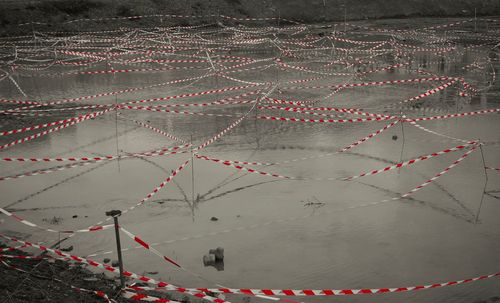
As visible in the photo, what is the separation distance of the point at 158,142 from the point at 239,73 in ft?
33.5

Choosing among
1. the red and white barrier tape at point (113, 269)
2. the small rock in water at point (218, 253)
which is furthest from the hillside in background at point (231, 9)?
the small rock in water at point (218, 253)

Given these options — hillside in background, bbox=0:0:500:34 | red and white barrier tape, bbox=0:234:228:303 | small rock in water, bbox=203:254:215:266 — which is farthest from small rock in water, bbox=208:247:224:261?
hillside in background, bbox=0:0:500:34

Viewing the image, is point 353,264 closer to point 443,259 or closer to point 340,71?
point 443,259

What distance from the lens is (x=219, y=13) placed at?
137ft

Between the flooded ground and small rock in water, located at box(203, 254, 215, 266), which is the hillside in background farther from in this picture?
small rock in water, located at box(203, 254, 215, 266)

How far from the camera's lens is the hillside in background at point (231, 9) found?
1384 inches

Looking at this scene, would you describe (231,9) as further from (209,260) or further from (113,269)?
(113,269)

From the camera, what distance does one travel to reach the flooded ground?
7684mm

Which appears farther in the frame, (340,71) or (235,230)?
(340,71)

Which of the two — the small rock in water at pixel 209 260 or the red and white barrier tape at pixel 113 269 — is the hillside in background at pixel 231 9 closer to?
the red and white barrier tape at pixel 113 269

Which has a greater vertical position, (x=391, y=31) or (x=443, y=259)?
(x=391, y=31)

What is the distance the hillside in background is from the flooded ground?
15006 mm

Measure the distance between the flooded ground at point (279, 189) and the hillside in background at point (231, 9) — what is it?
15.0 meters

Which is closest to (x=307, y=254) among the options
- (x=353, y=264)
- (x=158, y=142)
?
(x=353, y=264)
